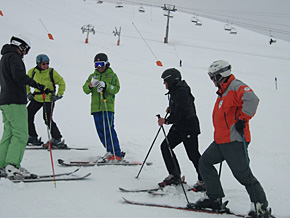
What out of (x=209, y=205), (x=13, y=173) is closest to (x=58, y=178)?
(x=13, y=173)

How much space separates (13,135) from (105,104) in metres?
1.75

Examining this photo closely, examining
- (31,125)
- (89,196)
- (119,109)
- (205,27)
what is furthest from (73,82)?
(205,27)

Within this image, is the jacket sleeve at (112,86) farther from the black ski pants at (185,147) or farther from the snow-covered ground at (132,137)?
the black ski pants at (185,147)

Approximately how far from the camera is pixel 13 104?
4250 mm

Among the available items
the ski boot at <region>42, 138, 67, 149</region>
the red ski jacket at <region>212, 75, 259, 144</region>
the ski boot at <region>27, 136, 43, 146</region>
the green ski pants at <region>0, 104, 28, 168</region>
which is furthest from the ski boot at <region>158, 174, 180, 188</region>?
the ski boot at <region>27, 136, 43, 146</region>

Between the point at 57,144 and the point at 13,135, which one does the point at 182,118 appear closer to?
the point at 13,135

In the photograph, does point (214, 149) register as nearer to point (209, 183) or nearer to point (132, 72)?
point (209, 183)

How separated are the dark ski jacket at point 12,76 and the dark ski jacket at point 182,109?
2.06 metres

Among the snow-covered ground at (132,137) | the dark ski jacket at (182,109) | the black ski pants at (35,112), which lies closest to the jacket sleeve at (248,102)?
the dark ski jacket at (182,109)

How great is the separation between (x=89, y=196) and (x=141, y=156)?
270 centimetres

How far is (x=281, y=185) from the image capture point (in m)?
5.47

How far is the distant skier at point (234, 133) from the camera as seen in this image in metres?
3.45

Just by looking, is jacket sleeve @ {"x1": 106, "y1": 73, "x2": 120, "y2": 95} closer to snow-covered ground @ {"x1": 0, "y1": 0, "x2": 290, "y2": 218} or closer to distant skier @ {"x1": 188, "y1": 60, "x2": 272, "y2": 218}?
snow-covered ground @ {"x1": 0, "y1": 0, "x2": 290, "y2": 218}

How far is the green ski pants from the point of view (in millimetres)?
4223
